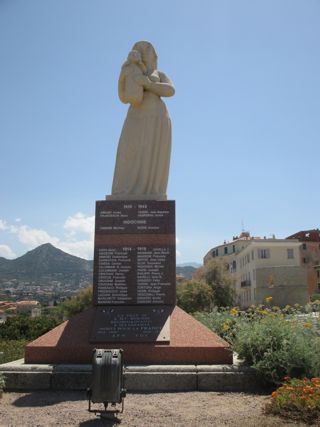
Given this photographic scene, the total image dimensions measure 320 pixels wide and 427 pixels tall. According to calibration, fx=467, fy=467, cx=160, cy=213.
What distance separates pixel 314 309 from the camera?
8945 mm

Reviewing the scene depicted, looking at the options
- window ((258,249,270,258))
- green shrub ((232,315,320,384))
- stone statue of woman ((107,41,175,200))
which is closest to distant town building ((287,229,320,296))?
window ((258,249,270,258))

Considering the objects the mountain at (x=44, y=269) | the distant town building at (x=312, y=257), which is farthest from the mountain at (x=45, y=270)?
the distant town building at (x=312, y=257)

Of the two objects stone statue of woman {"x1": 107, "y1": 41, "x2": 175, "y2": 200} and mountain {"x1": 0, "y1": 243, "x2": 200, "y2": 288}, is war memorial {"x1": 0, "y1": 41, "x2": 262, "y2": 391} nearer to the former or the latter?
stone statue of woman {"x1": 107, "y1": 41, "x2": 175, "y2": 200}

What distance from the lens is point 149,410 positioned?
20.4 ft

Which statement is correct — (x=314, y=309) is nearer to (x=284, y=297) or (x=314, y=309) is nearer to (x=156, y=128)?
(x=156, y=128)

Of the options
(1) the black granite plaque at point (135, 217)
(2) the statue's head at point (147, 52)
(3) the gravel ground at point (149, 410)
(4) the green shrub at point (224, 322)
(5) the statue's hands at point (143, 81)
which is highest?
(2) the statue's head at point (147, 52)

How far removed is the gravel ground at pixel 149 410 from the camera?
5641mm

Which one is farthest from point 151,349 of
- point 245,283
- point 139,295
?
point 245,283

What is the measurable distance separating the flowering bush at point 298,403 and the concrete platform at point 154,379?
54.4 inches

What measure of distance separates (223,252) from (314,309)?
6312cm

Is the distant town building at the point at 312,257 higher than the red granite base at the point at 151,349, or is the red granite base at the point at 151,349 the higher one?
the distant town building at the point at 312,257

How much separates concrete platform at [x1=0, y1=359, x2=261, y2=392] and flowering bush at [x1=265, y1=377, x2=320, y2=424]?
4.54 ft

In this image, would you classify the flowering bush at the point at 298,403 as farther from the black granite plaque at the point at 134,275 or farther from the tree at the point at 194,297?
the tree at the point at 194,297

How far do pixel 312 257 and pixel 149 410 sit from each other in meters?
65.5
